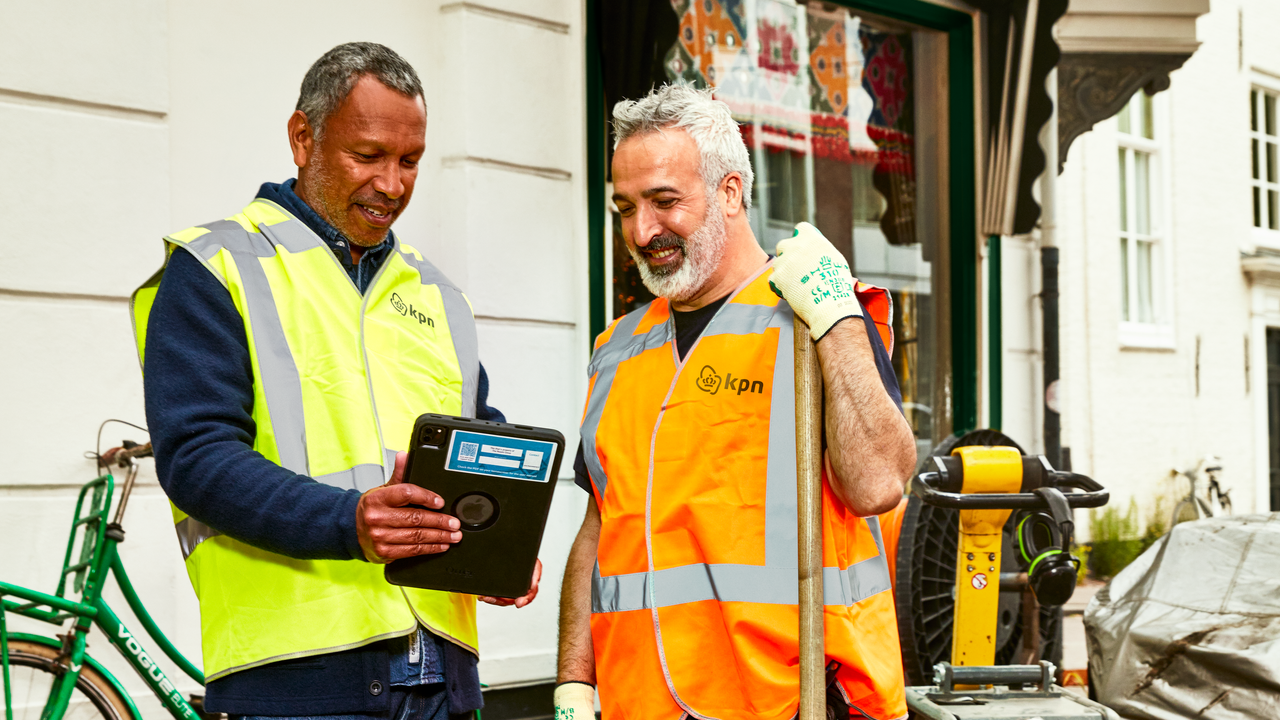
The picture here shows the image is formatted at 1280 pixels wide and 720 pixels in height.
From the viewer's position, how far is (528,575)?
6.13 feet

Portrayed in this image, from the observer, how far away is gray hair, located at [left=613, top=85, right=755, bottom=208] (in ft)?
7.22

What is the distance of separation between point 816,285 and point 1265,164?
13.7m

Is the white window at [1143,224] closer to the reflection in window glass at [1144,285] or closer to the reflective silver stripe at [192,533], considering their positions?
the reflection in window glass at [1144,285]

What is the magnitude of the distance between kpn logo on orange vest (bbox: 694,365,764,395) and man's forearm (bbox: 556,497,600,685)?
0.41 metres

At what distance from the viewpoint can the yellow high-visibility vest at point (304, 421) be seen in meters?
1.82

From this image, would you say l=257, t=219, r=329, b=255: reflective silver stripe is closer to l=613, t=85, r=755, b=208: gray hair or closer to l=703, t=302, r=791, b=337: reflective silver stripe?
l=613, t=85, r=755, b=208: gray hair

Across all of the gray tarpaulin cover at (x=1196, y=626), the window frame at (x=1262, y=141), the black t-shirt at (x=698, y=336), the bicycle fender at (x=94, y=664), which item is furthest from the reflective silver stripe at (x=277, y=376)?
the window frame at (x=1262, y=141)

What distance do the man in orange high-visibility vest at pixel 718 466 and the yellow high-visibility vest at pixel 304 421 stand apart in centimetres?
34

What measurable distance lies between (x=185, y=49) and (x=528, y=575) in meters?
2.78

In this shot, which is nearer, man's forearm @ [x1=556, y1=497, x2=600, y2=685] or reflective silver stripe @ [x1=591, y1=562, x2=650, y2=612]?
reflective silver stripe @ [x1=591, y1=562, x2=650, y2=612]

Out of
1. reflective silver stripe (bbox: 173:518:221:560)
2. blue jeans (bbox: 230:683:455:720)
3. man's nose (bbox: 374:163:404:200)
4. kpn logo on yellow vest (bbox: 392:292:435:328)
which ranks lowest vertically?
blue jeans (bbox: 230:683:455:720)

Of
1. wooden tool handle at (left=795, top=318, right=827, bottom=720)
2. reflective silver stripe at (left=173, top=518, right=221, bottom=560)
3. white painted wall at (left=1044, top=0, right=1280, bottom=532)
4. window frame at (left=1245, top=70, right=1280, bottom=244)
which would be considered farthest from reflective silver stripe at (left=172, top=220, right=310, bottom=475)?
window frame at (left=1245, top=70, right=1280, bottom=244)

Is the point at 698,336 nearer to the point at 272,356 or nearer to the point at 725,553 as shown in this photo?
the point at 725,553

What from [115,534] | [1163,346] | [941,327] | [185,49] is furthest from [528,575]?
[1163,346]
